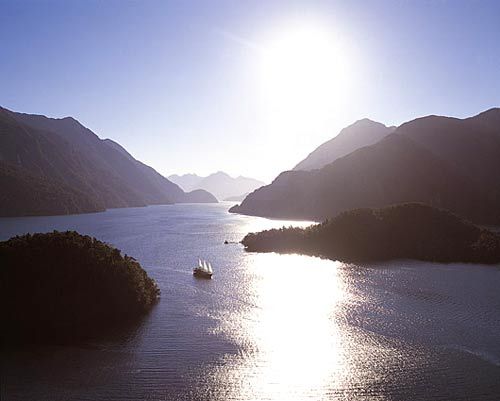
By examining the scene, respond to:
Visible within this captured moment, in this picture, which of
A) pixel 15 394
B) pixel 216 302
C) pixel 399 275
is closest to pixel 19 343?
pixel 15 394

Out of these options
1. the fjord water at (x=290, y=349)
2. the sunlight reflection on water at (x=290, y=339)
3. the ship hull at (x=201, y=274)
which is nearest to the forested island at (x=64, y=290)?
the fjord water at (x=290, y=349)

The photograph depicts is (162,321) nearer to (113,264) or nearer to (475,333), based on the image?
(113,264)

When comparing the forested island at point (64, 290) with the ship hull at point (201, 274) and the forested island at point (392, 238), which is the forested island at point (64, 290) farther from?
the forested island at point (392, 238)

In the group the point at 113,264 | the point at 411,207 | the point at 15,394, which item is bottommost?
the point at 15,394

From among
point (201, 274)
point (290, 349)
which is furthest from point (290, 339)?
point (201, 274)

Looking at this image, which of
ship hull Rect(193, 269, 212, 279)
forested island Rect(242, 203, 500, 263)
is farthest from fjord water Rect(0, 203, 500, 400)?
forested island Rect(242, 203, 500, 263)

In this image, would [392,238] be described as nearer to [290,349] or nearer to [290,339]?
[290,339]
